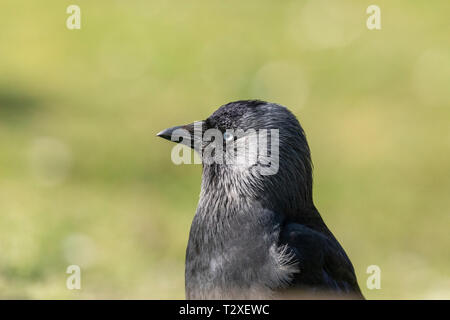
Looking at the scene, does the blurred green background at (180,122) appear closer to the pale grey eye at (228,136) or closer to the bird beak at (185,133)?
the bird beak at (185,133)

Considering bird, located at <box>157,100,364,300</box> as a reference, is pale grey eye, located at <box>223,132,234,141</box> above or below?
above

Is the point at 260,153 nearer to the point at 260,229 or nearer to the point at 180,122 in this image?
the point at 260,229

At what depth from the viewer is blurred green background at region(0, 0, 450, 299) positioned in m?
8.50

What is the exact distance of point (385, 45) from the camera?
17.0 m

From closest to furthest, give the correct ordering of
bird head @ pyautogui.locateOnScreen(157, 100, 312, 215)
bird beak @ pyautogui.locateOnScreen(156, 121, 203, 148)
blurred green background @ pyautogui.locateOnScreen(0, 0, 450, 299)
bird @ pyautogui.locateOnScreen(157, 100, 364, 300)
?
bird @ pyautogui.locateOnScreen(157, 100, 364, 300), bird head @ pyautogui.locateOnScreen(157, 100, 312, 215), bird beak @ pyautogui.locateOnScreen(156, 121, 203, 148), blurred green background @ pyautogui.locateOnScreen(0, 0, 450, 299)

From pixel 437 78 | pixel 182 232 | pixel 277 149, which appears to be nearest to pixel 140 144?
pixel 182 232

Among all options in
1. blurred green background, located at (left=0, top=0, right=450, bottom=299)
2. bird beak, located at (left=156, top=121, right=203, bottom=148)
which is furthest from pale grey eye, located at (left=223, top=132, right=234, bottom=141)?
blurred green background, located at (left=0, top=0, right=450, bottom=299)

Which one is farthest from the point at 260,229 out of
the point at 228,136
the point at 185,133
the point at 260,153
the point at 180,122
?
the point at 180,122

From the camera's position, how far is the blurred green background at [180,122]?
850cm

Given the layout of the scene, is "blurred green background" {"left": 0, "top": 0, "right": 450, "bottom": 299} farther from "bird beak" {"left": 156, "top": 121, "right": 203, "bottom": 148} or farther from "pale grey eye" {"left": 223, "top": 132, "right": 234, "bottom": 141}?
"pale grey eye" {"left": 223, "top": 132, "right": 234, "bottom": 141}

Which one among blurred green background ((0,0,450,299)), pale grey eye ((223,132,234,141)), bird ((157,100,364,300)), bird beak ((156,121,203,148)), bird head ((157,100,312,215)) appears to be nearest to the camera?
bird ((157,100,364,300))

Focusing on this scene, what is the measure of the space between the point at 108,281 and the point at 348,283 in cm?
305

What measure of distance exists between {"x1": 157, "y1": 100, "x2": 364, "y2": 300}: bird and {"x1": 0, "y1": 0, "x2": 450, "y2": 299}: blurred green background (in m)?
1.60

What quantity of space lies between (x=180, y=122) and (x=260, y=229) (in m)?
9.42
